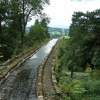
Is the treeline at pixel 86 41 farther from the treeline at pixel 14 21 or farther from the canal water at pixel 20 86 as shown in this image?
the treeline at pixel 14 21

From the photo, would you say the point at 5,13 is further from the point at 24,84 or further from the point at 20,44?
the point at 24,84

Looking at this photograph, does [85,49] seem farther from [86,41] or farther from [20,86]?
[20,86]

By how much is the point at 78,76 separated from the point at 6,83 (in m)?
→ 6.09

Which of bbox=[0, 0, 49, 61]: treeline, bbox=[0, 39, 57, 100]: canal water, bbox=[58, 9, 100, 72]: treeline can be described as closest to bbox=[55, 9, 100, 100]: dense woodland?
bbox=[58, 9, 100, 72]: treeline

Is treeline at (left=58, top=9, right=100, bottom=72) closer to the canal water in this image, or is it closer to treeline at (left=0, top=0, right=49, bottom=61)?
the canal water

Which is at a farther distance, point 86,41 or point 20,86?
point 86,41

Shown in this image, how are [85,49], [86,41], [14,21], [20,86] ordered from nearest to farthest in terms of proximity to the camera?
[20,86] → [86,41] → [85,49] → [14,21]

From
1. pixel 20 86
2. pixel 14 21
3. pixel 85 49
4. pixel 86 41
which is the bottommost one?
pixel 20 86

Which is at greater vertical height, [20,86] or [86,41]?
[86,41]

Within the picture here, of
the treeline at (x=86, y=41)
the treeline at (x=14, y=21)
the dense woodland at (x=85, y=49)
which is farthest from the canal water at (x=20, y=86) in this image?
the treeline at (x=14, y=21)

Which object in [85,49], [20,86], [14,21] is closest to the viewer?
[20,86]

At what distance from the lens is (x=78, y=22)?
84.2 ft

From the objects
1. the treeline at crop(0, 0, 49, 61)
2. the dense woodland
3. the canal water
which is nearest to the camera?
the canal water

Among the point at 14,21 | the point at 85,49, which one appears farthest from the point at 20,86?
the point at 14,21
